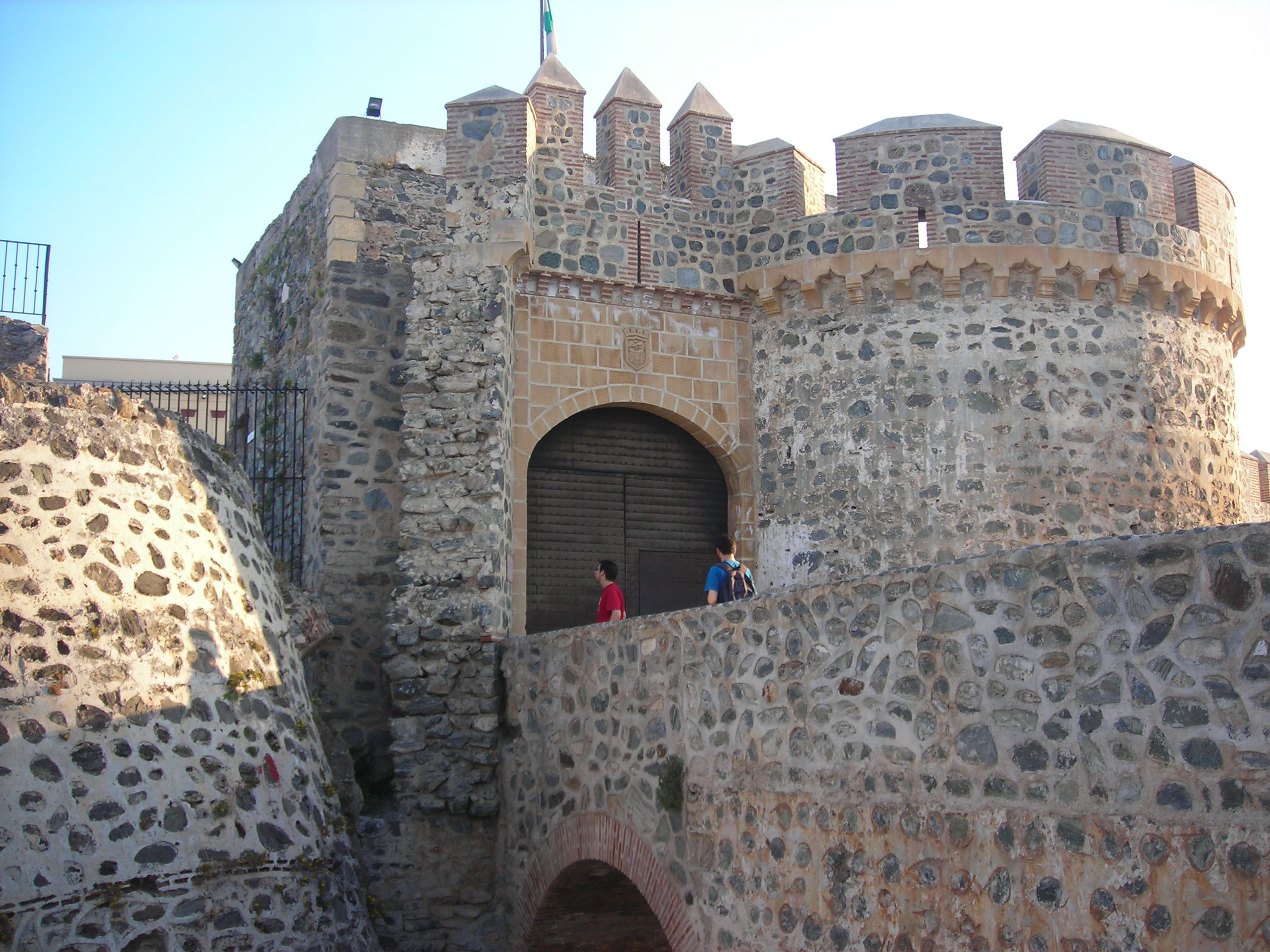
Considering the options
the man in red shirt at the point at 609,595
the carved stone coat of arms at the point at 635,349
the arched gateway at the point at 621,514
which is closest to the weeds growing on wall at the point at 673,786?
the man in red shirt at the point at 609,595

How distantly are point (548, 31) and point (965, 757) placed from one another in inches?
658

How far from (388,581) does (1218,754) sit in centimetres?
739

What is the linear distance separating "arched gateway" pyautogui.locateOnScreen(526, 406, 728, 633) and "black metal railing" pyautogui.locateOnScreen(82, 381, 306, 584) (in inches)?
82.1

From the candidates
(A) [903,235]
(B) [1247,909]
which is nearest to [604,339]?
(A) [903,235]

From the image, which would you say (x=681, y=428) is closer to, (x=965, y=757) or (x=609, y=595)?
(x=609, y=595)

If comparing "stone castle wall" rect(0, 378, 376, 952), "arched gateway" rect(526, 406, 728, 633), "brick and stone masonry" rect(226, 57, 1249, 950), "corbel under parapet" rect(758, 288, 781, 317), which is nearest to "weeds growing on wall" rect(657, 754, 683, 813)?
"brick and stone masonry" rect(226, 57, 1249, 950)

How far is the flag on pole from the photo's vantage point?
62.2 ft

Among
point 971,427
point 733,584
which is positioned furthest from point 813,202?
point 733,584

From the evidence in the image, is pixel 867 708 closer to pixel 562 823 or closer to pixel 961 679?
pixel 961 679

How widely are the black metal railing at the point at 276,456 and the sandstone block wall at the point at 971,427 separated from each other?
4.01 metres

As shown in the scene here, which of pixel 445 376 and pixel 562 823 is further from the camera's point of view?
pixel 445 376

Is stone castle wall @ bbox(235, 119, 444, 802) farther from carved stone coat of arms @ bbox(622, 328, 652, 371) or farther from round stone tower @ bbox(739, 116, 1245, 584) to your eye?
round stone tower @ bbox(739, 116, 1245, 584)

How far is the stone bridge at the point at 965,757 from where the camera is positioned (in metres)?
4.06

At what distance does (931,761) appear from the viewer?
502 cm
